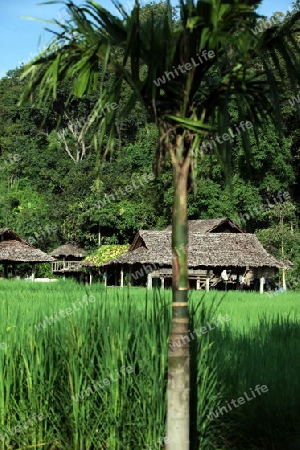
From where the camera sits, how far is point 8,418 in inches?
162

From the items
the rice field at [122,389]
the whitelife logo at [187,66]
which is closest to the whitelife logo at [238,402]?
the rice field at [122,389]

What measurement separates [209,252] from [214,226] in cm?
344

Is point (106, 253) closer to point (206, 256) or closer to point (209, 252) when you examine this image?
point (209, 252)

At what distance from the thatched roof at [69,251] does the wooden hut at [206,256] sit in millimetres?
10636

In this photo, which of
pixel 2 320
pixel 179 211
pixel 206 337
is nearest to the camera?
pixel 179 211

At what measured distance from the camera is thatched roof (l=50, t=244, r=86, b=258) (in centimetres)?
4716

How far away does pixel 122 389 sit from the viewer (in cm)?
367

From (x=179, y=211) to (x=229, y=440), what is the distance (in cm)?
207

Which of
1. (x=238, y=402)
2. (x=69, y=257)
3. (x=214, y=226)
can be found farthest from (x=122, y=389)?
(x=69, y=257)

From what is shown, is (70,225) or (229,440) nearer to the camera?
(229,440)

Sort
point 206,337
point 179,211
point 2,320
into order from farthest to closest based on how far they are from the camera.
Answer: point 2,320
point 206,337
point 179,211

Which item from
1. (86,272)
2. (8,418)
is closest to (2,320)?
(8,418)

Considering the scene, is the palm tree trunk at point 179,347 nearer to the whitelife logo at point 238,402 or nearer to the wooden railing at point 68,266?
the whitelife logo at point 238,402

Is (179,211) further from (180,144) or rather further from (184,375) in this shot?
(184,375)
